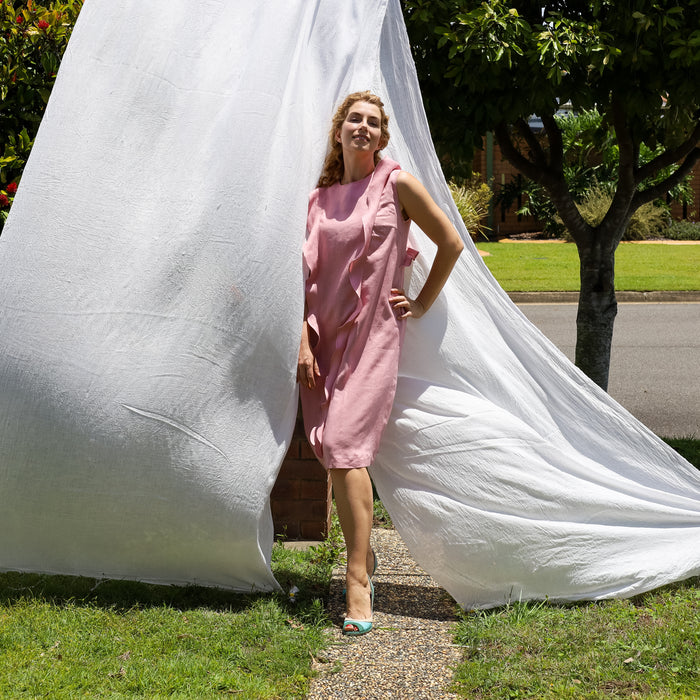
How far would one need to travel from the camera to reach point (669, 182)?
576cm

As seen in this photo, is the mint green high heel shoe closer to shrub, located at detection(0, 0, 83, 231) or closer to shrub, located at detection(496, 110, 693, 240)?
shrub, located at detection(0, 0, 83, 231)

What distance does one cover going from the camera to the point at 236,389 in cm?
356

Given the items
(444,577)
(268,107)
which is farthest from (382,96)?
(444,577)

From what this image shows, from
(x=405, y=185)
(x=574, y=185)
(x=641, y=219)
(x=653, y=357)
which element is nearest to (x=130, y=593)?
(x=405, y=185)

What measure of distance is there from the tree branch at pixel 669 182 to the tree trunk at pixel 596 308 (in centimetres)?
37

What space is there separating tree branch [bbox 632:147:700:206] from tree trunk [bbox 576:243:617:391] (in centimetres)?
37

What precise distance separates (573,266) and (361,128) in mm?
14518

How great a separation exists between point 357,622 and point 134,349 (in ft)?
4.31

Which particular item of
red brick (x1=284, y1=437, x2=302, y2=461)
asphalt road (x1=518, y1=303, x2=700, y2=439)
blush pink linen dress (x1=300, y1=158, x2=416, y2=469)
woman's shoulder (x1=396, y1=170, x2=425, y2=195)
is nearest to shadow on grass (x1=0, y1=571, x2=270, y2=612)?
blush pink linen dress (x1=300, y1=158, x2=416, y2=469)

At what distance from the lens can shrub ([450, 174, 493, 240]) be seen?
64.7 feet

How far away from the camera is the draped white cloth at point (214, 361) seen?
11.3 feet

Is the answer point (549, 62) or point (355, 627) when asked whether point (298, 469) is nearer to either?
point (355, 627)

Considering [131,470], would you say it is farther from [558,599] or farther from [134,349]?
[558,599]

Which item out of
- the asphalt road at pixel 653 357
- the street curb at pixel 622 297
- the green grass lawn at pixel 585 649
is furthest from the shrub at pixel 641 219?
the green grass lawn at pixel 585 649
